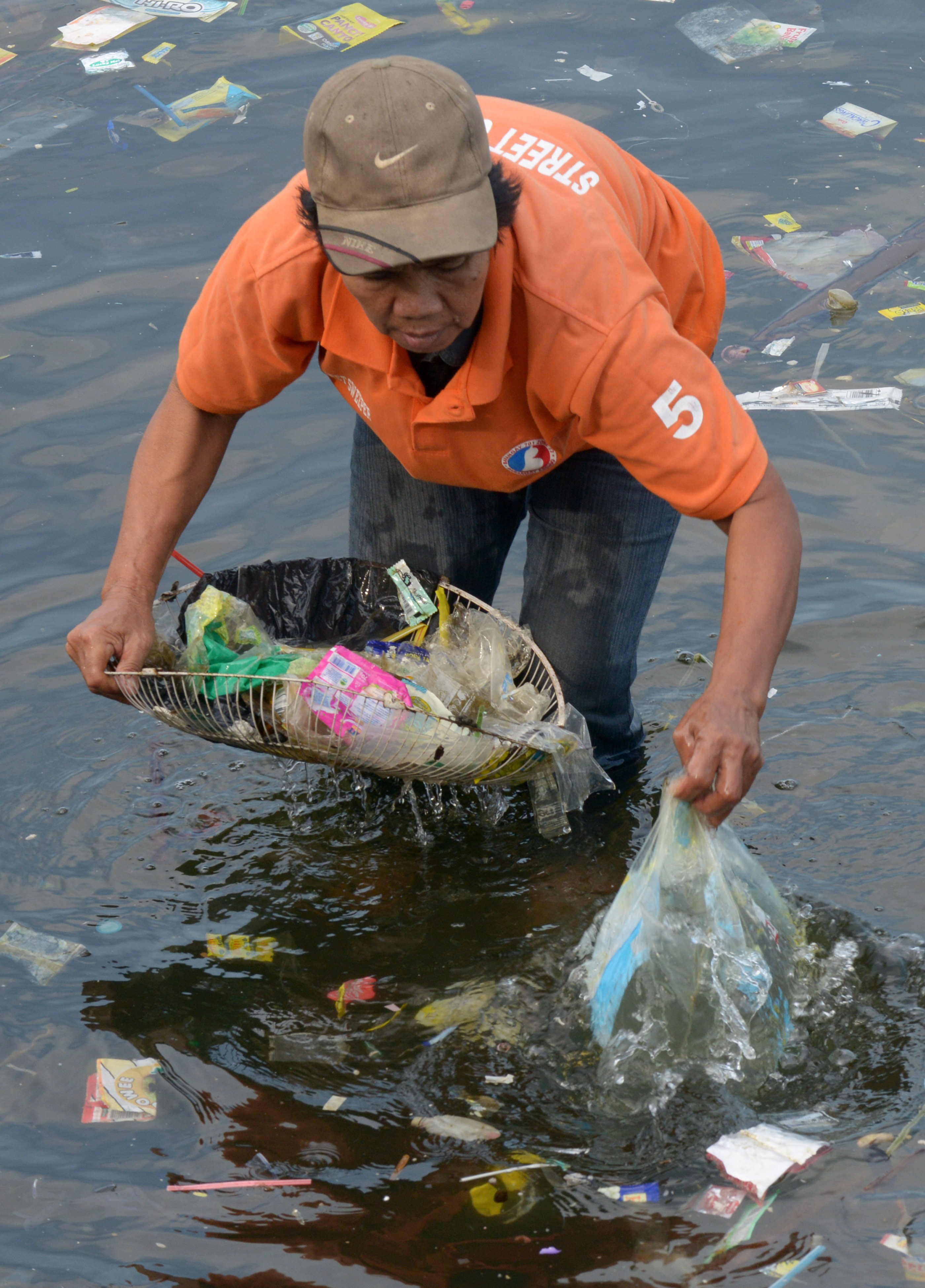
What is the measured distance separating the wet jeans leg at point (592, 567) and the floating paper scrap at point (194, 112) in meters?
3.88

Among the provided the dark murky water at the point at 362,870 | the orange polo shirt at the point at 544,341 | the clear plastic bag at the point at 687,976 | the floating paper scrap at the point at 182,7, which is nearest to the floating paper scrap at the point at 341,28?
the floating paper scrap at the point at 182,7

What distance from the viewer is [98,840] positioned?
9.63 ft

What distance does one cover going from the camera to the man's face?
1790 millimetres

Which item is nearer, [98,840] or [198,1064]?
[198,1064]

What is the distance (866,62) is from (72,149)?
3657mm

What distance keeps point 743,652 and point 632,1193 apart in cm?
86

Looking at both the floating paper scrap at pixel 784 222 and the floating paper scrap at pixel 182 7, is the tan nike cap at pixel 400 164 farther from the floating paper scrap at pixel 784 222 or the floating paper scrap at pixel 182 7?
the floating paper scrap at pixel 182 7

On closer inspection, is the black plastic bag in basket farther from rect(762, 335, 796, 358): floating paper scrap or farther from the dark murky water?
rect(762, 335, 796, 358): floating paper scrap

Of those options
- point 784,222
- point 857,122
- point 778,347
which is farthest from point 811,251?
point 857,122

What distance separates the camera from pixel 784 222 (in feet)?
16.5

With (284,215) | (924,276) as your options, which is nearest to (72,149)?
(924,276)

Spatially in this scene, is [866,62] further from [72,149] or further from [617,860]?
[617,860]

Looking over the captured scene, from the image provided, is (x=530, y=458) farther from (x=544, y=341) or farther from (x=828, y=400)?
(x=828, y=400)

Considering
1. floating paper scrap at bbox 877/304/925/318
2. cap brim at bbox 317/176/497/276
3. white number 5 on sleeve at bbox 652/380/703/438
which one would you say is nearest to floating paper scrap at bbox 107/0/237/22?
floating paper scrap at bbox 877/304/925/318
